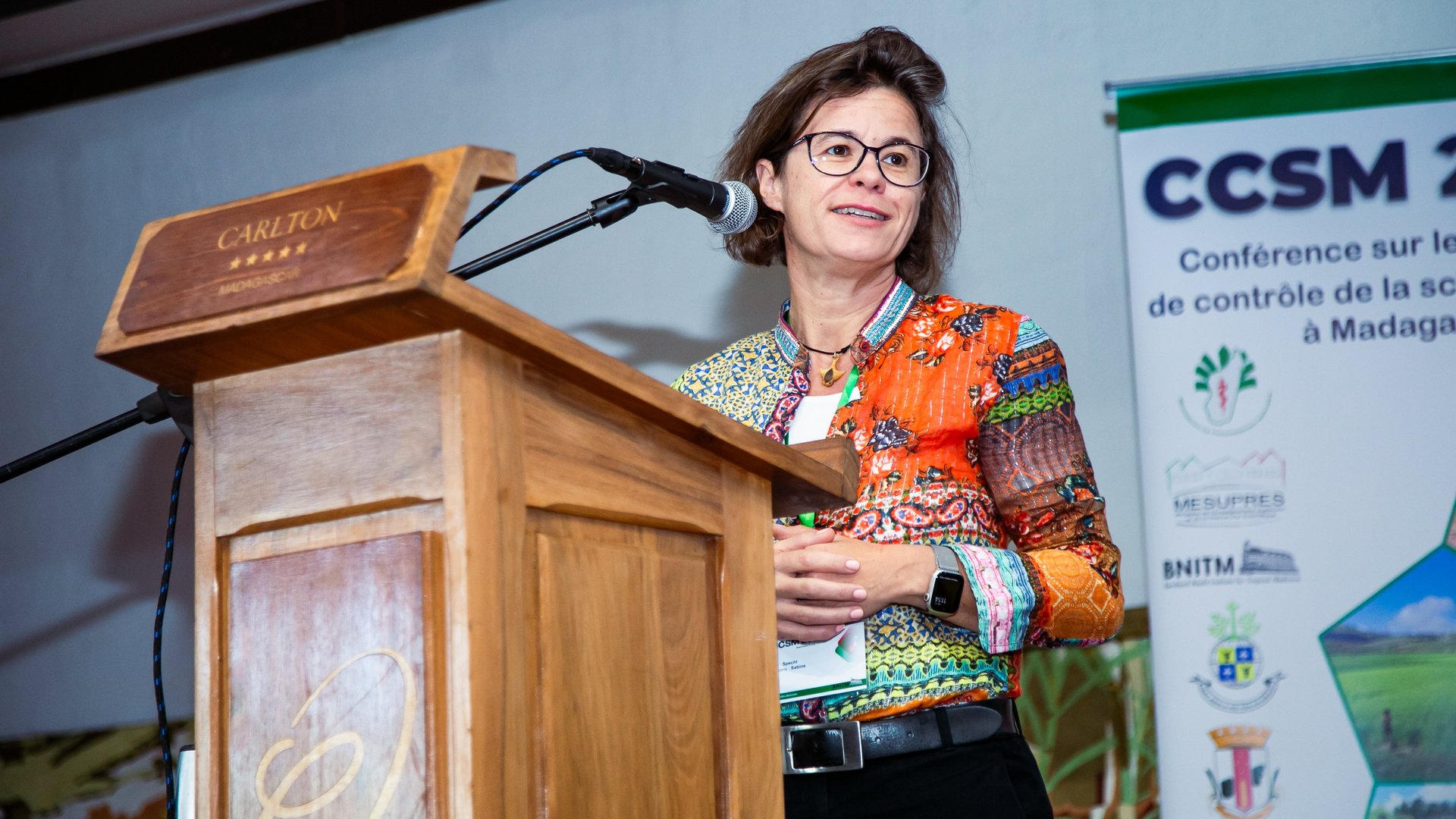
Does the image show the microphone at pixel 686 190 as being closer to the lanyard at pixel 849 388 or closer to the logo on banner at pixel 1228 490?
the lanyard at pixel 849 388

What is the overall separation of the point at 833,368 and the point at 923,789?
59 cm

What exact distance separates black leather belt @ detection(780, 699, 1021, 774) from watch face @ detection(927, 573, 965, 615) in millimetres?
128

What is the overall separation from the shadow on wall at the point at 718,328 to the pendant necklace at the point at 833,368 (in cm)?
143

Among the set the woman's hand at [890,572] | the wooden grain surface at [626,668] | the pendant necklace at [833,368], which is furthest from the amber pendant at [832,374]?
the wooden grain surface at [626,668]

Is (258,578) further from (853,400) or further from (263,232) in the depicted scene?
(853,400)

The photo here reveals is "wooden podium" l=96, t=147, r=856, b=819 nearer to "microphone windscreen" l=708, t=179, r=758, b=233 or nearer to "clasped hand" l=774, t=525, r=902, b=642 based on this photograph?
"clasped hand" l=774, t=525, r=902, b=642

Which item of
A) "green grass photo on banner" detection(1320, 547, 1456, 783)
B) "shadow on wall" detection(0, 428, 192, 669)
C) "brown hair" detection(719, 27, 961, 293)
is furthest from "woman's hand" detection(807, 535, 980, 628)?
"shadow on wall" detection(0, 428, 192, 669)

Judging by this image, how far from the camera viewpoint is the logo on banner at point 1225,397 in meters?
2.69

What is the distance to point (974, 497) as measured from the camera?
1.58m

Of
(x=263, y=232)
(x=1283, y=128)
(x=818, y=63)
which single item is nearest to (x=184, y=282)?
(x=263, y=232)

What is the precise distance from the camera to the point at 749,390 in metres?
1.79

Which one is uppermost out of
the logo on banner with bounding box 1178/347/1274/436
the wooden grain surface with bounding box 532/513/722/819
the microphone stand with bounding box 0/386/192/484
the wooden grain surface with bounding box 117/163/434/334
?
the logo on banner with bounding box 1178/347/1274/436

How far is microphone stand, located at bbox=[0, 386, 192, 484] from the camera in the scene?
1091 mm

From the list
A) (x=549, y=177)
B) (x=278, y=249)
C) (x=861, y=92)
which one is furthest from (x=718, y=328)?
(x=278, y=249)
